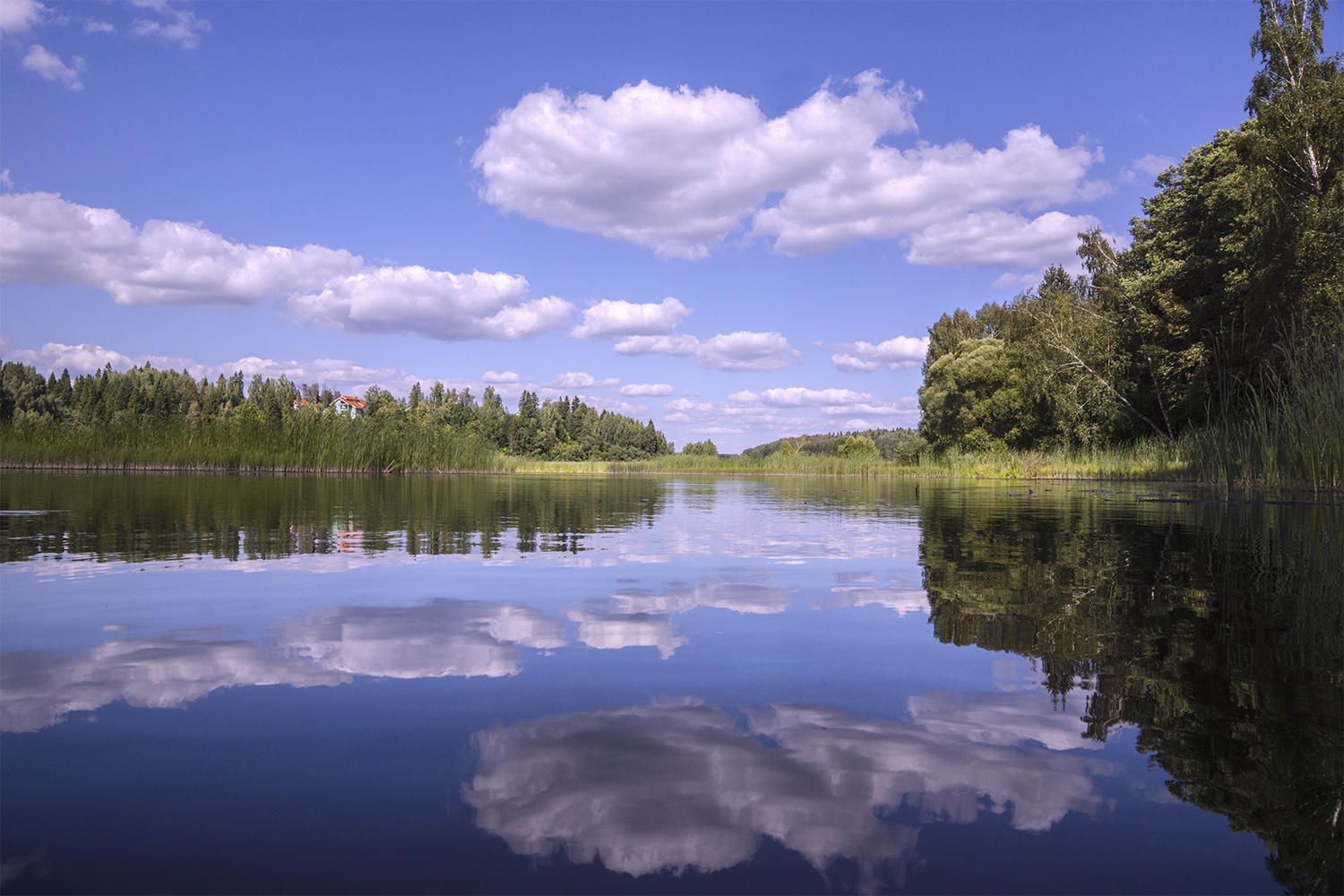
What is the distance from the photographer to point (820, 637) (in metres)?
3.61

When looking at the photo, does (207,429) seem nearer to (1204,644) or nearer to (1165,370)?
(1204,644)

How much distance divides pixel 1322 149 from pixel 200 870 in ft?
94.3

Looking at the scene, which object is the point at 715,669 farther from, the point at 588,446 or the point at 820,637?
the point at 588,446

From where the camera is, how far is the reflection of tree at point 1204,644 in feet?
6.27

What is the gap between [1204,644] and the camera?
333 centimetres

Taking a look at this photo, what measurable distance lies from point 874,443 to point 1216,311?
59.9 meters

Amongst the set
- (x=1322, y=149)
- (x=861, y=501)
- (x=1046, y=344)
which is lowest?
(x=861, y=501)

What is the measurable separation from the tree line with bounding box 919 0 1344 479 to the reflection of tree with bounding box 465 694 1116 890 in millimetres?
13536

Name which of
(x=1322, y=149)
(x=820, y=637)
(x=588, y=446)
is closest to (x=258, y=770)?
(x=820, y=637)

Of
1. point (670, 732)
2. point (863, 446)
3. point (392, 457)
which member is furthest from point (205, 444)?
point (863, 446)

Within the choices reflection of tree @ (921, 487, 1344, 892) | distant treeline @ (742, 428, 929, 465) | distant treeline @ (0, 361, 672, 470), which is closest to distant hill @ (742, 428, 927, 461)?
distant treeline @ (742, 428, 929, 465)

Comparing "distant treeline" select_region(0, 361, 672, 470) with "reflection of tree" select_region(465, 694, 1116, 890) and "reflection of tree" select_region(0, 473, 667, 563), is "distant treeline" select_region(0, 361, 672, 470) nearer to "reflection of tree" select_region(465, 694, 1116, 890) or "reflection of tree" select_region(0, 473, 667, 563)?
"reflection of tree" select_region(0, 473, 667, 563)

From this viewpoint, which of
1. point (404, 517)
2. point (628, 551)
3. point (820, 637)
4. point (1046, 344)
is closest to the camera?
point (820, 637)

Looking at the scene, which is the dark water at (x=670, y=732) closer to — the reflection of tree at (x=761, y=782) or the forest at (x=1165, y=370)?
the reflection of tree at (x=761, y=782)
